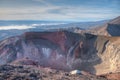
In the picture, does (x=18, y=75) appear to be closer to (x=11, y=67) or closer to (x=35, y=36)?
(x=11, y=67)

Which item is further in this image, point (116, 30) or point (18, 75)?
point (116, 30)

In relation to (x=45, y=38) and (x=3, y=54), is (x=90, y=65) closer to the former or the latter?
(x=45, y=38)

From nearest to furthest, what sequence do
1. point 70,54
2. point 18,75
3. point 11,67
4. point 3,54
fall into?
1. point 18,75
2. point 11,67
3. point 70,54
4. point 3,54

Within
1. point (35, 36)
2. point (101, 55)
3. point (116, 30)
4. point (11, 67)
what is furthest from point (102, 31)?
point (11, 67)

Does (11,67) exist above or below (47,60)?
above

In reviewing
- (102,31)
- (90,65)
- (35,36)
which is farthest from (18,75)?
(102,31)

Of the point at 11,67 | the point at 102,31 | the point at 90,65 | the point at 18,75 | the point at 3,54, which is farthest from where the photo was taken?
the point at 102,31
